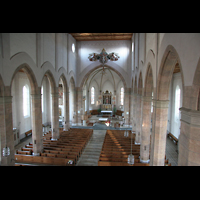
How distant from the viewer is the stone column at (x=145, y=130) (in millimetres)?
10828

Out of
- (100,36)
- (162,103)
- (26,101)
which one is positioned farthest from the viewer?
(100,36)

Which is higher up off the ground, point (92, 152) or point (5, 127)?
point (5, 127)

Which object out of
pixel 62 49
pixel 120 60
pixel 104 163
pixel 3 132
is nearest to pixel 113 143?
pixel 104 163

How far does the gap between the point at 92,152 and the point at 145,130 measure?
5.80 metres

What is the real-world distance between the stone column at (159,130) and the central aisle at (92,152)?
5.42 metres

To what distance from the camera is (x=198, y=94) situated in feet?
13.6

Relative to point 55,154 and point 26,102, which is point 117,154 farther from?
point 26,102

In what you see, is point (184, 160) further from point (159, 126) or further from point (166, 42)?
point (166, 42)

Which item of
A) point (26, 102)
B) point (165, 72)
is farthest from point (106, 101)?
point (165, 72)

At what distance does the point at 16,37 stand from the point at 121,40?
1654cm

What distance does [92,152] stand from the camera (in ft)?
46.1

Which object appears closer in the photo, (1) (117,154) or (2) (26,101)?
(1) (117,154)

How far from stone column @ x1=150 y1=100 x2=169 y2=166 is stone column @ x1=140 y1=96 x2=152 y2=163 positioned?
2.75 meters

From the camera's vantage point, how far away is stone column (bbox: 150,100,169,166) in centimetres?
779
